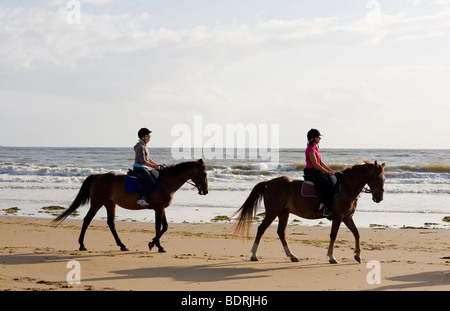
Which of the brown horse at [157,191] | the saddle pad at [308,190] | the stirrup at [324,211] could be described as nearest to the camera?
the stirrup at [324,211]

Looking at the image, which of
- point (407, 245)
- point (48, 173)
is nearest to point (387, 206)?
point (407, 245)

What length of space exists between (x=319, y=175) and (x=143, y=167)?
11.1 ft

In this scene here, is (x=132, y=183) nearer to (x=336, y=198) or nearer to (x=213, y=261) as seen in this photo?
(x=213, y=261)

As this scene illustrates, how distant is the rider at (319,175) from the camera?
8984 millimetres

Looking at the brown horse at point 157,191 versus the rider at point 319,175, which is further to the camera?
the brown horse at point 157,191

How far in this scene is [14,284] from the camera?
6.78 metres

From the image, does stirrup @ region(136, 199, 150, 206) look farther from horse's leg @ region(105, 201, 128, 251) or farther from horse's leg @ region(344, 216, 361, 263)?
horse's leg @ region(344, 216, 361, 263)

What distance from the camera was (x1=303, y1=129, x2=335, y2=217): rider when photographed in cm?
898

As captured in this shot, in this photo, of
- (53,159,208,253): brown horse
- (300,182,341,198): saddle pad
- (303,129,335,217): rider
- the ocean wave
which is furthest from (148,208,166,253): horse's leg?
the ocean wave

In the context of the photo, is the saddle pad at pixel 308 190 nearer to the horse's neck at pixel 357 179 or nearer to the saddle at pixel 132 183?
the horse's neck at pixel 357 179

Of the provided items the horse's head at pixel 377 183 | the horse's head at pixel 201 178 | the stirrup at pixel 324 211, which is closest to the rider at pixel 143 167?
the horse's head at pixel 201 178

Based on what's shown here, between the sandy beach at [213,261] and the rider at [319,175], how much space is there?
1.02 meters

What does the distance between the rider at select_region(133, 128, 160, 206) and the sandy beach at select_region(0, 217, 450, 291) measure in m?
1.15
